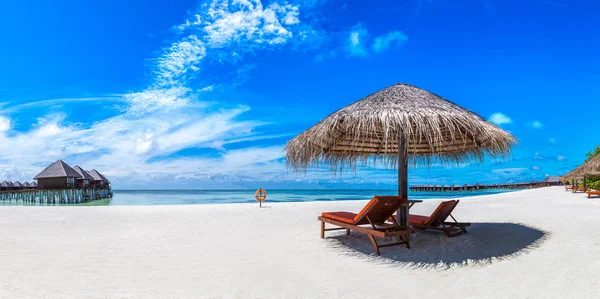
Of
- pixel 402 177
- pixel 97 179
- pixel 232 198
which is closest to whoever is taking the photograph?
pixel 402 177

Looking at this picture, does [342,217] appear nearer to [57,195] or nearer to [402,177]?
[402,177]

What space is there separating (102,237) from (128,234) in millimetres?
461

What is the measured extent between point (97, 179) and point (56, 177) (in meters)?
7.59

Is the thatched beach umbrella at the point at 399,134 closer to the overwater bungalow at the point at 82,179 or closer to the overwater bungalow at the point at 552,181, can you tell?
the overwater bungalow at the point at 82,179

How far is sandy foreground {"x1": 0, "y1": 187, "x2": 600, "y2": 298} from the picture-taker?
11.5 ft

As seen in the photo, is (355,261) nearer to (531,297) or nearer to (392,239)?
(392,239)

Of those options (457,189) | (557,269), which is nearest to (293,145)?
(557,269)

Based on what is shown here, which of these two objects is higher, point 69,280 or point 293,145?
point 293,145

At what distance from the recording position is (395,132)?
4.95m

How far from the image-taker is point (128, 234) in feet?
23.1

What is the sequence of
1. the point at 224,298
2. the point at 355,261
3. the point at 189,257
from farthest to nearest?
1. the point at 189,257
2. the point at 355,261
3. the point at 224,298

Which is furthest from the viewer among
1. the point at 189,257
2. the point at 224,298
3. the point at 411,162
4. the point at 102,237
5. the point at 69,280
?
the point at 411,162

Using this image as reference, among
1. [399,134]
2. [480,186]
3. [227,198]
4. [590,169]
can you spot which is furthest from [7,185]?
[480,186]

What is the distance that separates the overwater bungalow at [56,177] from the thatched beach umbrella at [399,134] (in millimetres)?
34454
